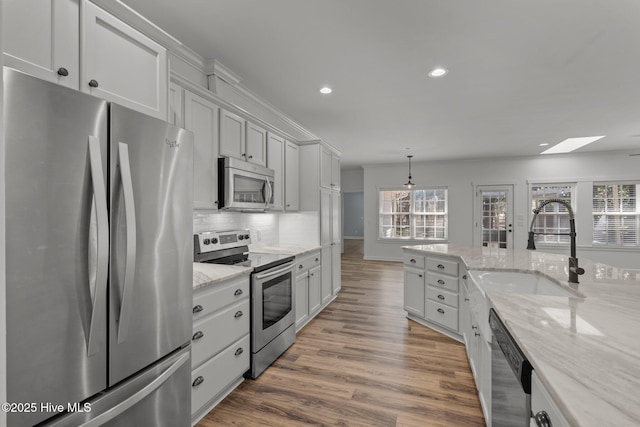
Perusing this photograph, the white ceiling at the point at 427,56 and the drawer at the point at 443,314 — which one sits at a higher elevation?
the white ceiling at the point at 427,56

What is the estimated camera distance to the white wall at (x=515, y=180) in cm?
682

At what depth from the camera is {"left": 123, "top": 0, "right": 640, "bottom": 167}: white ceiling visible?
2.08 meters

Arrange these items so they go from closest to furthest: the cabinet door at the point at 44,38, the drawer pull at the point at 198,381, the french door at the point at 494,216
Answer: the cabinet door at the point at 44,38 → the drawer pull at the point at 198,381 → the french door at the point at 494,216

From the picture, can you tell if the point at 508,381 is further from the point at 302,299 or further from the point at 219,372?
A: the point at 302,299

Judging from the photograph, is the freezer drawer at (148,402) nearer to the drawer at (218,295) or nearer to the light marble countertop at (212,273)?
the drawer at (218,295)

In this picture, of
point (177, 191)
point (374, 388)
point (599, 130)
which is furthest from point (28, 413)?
point (599, 130)

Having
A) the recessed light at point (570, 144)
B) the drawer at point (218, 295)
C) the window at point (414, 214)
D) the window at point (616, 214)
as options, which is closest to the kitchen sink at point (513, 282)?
the drawer at point (218, 295)

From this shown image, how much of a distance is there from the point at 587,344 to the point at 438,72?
271 centimetres

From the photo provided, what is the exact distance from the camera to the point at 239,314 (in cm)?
228

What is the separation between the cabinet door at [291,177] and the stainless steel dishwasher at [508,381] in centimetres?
269

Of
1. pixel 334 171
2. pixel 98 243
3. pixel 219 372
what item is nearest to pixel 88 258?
pixel 98 243

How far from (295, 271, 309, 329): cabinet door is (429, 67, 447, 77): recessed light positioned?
2495 mm

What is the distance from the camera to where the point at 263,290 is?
2539 mm

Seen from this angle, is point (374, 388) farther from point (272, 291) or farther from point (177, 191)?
point (177, 191)
